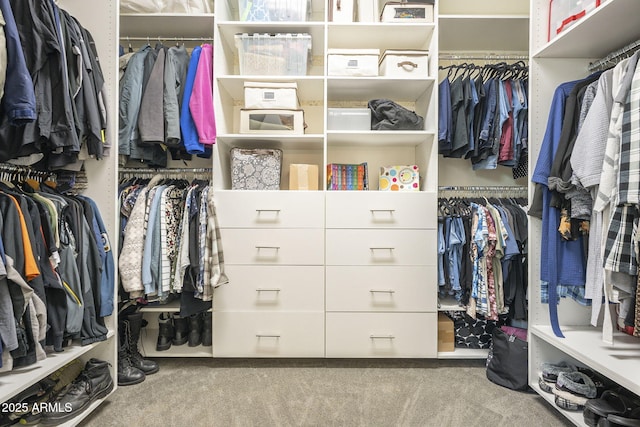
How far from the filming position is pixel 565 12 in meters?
1.59

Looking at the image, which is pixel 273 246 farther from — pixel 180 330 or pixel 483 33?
pixel 483 33

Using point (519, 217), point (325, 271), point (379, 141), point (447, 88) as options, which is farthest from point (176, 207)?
point (519, 217)

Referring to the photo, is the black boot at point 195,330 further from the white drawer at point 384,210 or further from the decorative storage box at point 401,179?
the decorative storage box at point 401,179

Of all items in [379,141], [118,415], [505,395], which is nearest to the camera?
[118,415]

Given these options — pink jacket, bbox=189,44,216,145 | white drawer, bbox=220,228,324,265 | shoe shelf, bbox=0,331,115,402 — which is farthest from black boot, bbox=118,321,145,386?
pink jacket, bbox=189,44,216,145

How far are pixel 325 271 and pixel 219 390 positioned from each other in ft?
2.79

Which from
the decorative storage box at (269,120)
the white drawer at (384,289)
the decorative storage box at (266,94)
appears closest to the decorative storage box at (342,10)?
the decorative storage box at (266,94)

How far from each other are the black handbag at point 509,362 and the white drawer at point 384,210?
73cm

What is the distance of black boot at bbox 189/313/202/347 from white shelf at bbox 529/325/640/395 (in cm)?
192

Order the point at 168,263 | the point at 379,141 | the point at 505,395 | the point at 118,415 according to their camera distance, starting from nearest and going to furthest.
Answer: the point at 118,415
the point at 505,395
the point at 168,263
the point at 379,141

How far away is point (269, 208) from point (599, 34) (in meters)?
1.78

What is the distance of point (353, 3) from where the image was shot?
83.7 inches

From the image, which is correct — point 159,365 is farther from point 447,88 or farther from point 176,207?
point 447,88

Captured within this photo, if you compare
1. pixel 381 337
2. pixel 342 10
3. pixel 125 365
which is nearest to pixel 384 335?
pixel 381 337
